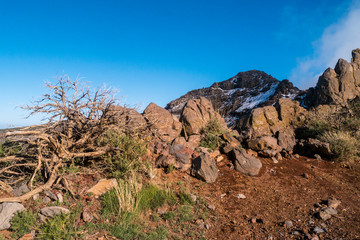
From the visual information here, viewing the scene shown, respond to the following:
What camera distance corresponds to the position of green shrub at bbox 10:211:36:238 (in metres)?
3.62

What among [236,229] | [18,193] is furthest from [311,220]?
[18,193]

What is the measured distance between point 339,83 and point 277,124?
2161 cm

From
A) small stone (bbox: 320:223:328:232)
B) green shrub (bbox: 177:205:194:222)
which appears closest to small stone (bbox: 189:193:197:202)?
green shrub (bbox: 177:205:194:222)

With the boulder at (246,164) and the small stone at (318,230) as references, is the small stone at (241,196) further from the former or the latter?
the small stone at (318,230)

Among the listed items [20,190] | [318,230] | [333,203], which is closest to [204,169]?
[318,230]

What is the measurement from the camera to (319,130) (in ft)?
33.7

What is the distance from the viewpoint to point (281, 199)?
554cm

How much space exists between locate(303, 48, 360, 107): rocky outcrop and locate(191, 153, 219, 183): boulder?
80.7 feet

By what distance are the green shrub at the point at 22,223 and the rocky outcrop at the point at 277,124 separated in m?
7.60

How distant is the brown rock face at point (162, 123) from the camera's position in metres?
8.68

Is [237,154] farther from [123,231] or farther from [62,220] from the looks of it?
[62,220]

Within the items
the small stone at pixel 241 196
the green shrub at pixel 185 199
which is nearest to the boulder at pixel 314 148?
the small stone at pixel 241 196

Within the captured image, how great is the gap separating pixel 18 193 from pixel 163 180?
3.47 m

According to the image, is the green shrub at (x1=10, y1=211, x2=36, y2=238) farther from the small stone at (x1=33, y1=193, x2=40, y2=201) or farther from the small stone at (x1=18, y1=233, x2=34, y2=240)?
the small stone at (x1=33, y1=193, x2=40, y2=201)
